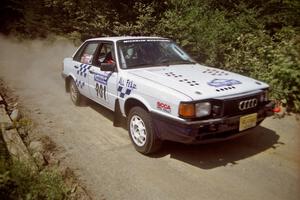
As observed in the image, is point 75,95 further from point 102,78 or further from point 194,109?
point 194,109

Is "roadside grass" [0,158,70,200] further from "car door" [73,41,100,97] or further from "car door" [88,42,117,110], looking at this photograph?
"car door" [73,41,100,97]

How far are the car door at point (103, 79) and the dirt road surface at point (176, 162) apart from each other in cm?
56

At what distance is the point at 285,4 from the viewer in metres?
7.53

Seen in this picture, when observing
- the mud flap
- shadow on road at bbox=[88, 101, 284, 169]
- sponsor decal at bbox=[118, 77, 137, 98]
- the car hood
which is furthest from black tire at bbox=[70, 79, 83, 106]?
shadow on road at bbox=[88, 101, 284, 169]

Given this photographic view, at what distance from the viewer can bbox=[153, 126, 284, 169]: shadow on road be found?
13.9 ft

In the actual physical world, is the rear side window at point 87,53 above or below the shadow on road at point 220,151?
above

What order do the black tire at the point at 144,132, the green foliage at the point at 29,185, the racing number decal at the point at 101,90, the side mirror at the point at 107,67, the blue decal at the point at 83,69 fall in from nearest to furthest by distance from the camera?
the green foliage at the point at 29,185 → the black tire at the point at 144,132 → the side mirror at the point at 107,67 → the racing number decal at the point at 101,90 → the blue decal at the point at 83,69

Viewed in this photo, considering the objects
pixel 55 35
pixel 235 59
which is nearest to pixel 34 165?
pixel 235 59

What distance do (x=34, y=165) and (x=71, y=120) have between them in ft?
6.99

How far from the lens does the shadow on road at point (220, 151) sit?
167 inches

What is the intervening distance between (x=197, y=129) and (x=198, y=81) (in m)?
0.76

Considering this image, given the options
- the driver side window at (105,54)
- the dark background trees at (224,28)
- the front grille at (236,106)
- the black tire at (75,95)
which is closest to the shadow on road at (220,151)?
A: the front grille at (236,106)

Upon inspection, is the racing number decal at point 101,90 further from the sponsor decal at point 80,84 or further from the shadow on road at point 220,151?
the shadow on road at point 220,151

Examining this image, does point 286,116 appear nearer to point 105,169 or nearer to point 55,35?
point 105,169
